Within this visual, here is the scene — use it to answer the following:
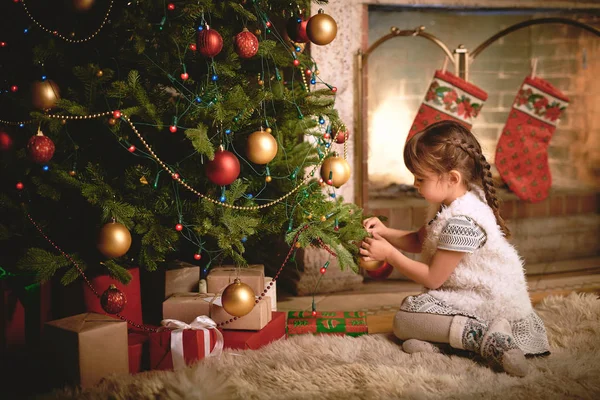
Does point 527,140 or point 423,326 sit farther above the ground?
point 527,140

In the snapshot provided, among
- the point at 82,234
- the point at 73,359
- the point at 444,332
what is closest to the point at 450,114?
the point at 444,332

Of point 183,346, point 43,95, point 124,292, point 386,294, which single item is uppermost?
point 43,95

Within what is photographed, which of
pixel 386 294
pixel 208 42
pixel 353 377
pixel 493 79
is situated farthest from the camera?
pixel 493 79

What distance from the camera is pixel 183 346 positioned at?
5.77 feet

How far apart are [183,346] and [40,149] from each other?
0.73 metres

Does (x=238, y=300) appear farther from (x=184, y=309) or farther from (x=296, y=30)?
(x=296, y=30)

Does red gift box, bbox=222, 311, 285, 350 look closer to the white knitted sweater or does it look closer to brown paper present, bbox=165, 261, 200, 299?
brown paper present, bbox=165, 261, 200, 299

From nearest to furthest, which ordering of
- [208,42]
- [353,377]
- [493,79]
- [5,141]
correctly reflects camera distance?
[353,377] → [208,42] → [5,141] → [493,79]

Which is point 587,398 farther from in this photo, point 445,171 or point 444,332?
point 445,171

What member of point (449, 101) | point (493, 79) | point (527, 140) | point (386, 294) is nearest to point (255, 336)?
point (386, 294)

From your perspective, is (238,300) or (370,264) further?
(370,264)

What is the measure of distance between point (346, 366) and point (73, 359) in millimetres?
761

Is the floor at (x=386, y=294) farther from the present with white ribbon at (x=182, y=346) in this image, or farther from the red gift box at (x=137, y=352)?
the red gift box at (x=137, y=352)

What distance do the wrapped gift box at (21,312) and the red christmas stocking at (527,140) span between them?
2419 mm
